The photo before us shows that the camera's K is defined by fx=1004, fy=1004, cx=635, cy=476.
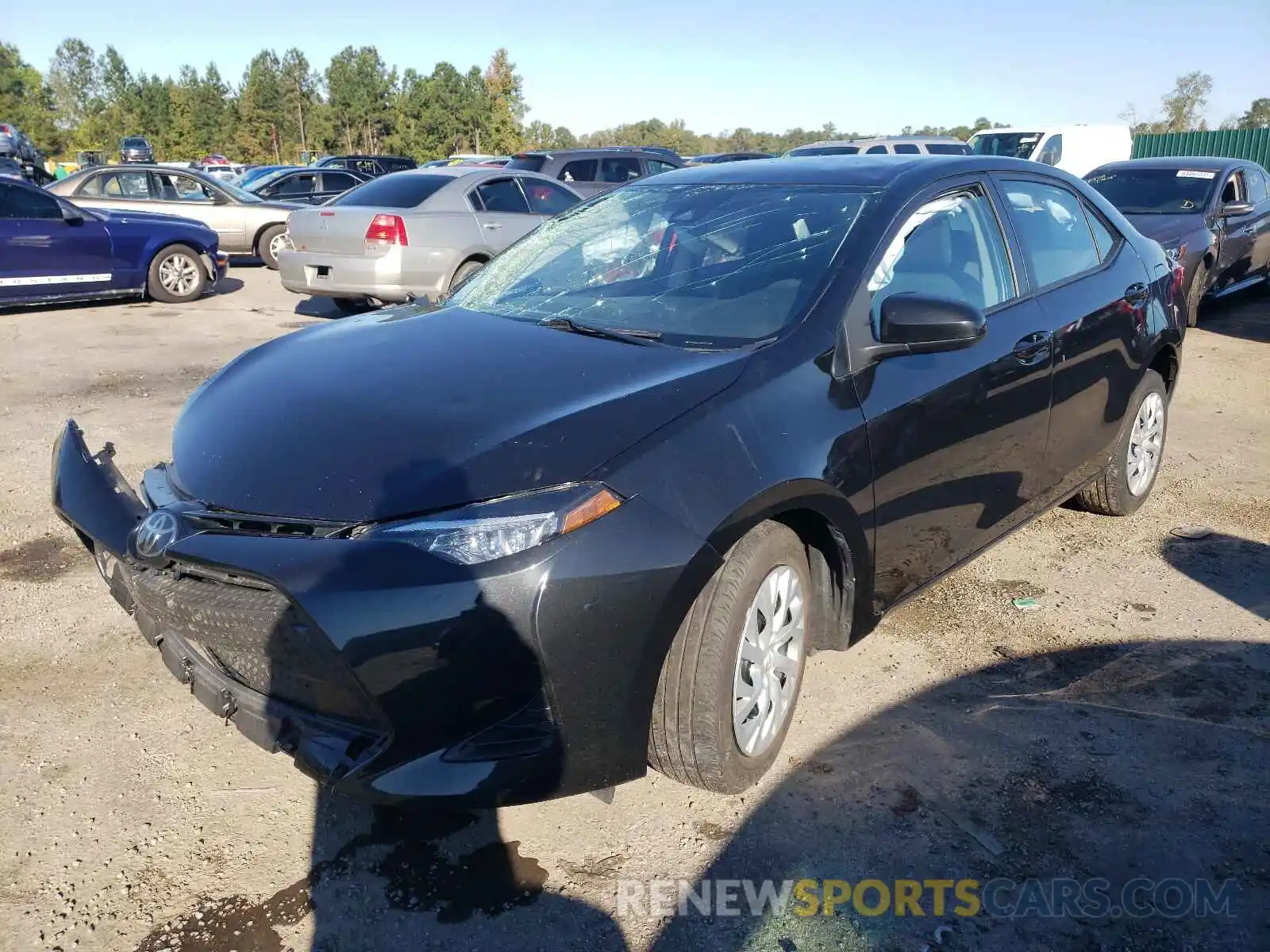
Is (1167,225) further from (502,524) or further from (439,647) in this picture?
(439,647)

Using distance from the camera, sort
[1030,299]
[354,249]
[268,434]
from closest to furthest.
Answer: [268,434] < [1030,299] < [354,249]

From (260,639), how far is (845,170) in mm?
2610

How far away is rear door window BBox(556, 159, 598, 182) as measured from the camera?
15.3m

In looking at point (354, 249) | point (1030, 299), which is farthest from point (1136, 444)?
point (354, 249)

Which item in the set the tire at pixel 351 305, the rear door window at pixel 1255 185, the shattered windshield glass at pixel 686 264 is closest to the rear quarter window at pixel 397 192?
the tire at pixel 351 305

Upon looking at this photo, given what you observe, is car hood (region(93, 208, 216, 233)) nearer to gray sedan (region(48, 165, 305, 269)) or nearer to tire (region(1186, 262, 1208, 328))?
gray sedan (region(48, 165, 305, 269))

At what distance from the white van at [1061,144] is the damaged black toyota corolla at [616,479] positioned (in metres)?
17.1

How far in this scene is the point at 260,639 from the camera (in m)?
2.29

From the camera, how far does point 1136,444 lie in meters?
4.86

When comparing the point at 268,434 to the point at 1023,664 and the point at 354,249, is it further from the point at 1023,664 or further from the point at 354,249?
the point at 354,249


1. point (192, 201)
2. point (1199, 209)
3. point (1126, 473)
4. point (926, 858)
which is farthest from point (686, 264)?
point (192, 201)

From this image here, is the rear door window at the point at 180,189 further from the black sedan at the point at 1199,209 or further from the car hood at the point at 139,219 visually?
the black sedan at the point at 1199,209

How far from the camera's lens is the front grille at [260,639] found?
222cm

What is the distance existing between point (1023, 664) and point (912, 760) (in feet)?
2.72
